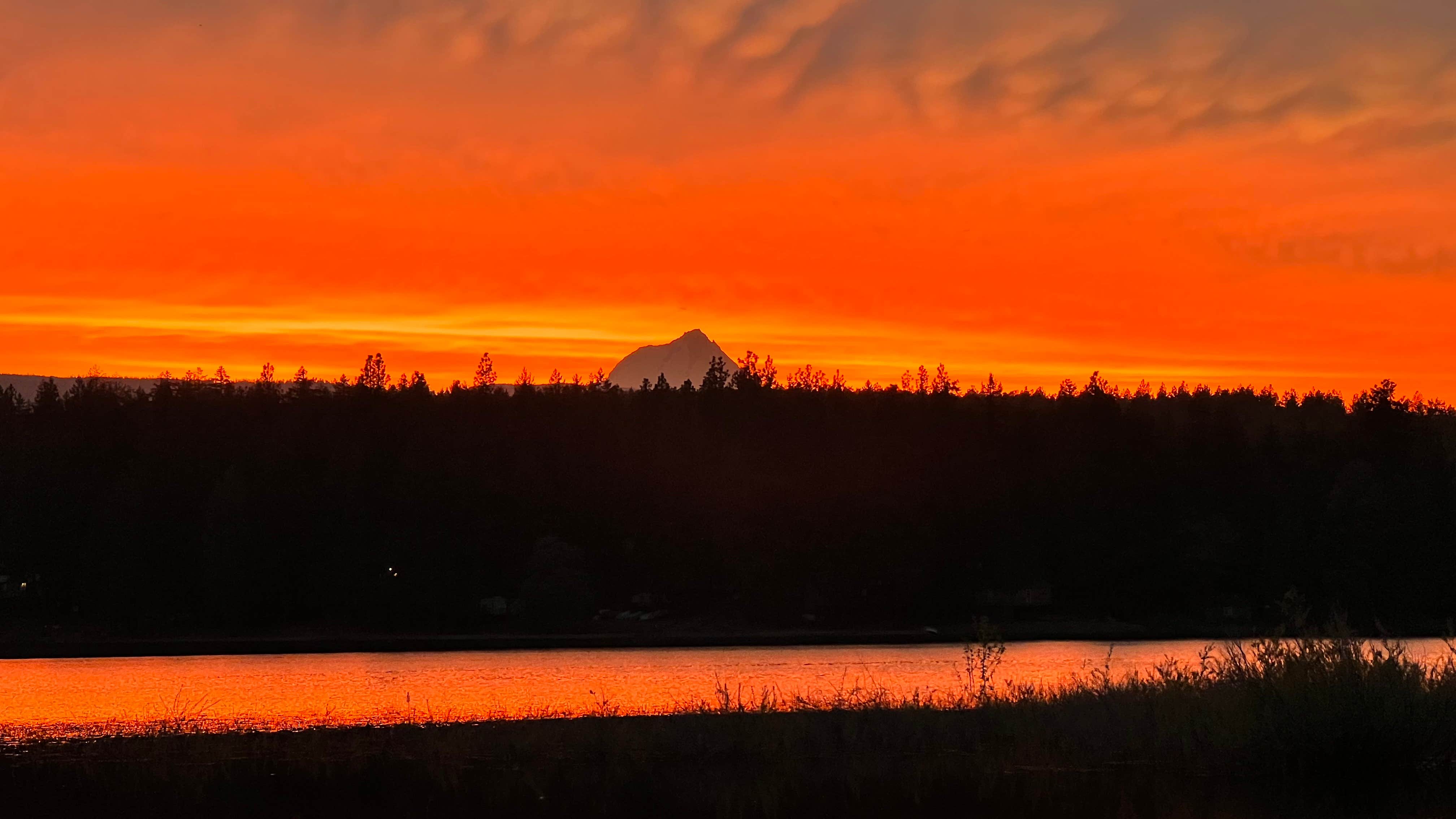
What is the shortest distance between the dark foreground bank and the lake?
3.49m

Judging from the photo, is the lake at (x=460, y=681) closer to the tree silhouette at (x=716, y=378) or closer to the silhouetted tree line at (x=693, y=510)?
the silhouetted tree line at (x=693, y=510)

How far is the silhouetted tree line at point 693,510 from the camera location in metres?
110

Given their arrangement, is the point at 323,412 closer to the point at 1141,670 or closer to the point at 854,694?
the point at 1141,670

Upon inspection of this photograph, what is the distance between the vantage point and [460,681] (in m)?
58.5

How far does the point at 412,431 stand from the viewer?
13412 cm

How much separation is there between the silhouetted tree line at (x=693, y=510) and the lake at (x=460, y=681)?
2381cm

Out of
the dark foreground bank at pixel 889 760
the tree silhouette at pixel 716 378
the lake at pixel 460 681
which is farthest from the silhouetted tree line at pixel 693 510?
the dark foreground bank at pixel 889 760

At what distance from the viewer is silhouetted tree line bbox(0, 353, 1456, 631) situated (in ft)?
361

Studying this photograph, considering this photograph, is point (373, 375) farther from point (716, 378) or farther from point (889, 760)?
point (889, 760)

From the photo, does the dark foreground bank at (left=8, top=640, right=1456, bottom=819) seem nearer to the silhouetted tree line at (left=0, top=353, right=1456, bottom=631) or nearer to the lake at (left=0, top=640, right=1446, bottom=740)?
the lake at (left=0, top=640, right=1446, bottom=740)

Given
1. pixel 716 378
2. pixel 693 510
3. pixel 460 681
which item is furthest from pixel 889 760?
pixel 716 378

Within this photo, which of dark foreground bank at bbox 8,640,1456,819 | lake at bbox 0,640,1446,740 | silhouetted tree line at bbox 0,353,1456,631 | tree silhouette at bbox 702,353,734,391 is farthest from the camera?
tree silhouette at bbox 702,353,734,391

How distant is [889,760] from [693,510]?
3903 inches

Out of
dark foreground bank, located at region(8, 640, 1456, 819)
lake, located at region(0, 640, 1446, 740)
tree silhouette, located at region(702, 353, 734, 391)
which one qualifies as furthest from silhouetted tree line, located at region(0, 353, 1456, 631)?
dark foreground bank, located at region(8, 640, 1456, 819)
